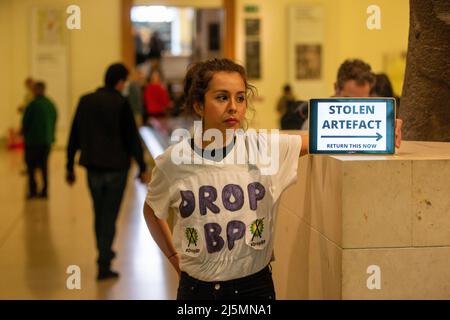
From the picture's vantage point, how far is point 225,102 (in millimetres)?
2514

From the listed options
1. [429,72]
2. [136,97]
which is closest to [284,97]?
[136,97]

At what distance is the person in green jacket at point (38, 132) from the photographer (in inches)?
430

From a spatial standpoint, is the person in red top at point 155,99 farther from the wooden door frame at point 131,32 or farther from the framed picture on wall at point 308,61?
the framed picture on wall at point 308,61

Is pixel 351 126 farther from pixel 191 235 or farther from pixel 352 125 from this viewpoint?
pixel 191 235

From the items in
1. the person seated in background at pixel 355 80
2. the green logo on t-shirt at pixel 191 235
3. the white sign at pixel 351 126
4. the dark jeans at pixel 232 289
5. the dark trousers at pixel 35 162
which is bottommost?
the dark trousers at pixel 35 162

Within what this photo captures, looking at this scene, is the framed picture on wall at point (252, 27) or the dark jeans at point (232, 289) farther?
the framed picture on wall at point (252, 27)

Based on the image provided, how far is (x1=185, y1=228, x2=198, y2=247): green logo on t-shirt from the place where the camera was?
8.18ft

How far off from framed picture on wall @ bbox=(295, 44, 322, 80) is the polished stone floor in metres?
7.99

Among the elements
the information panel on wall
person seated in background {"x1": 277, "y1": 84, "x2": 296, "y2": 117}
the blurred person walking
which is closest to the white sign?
the information panel on wall

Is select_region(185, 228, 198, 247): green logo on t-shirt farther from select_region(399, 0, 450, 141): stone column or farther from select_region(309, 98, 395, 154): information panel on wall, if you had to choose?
select_region(399, 0, 450, 141): stone column

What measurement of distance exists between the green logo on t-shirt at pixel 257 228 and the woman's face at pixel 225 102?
1.03 feet

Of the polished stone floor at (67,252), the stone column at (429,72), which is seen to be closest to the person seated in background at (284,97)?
the polished stone floor at (67,252)
